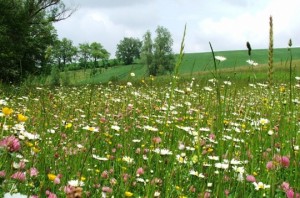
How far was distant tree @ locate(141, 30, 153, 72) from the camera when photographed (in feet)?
220

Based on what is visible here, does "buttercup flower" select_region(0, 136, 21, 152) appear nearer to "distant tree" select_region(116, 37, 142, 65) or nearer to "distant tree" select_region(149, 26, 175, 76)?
"distant tree" select_region(149, 26, 175, 76)

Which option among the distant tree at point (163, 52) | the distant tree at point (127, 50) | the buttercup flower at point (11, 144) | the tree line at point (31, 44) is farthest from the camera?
the distant tree at point (127, 50)

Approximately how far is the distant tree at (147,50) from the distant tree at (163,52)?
2.23ft

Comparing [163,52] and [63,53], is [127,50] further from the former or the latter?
[63,53]

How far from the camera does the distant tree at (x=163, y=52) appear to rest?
6681 cm

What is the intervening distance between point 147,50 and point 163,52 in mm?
3348

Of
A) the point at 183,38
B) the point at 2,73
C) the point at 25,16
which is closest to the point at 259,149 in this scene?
the point at 183,38

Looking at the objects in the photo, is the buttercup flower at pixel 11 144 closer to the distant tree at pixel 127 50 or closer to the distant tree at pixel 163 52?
the distant tree at pixel 163 52

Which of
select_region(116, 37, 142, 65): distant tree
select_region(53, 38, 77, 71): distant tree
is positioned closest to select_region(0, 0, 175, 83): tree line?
select_region(53, 38, 77, 71): distant tree

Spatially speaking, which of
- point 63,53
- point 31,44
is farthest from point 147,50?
point 31,44

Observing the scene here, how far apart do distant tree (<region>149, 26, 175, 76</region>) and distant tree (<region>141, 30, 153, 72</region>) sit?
2.23 feet

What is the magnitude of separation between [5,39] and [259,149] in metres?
16.8

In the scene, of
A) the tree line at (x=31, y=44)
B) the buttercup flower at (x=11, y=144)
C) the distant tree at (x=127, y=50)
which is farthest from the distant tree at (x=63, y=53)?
the distant tree at (x=127, y=50)

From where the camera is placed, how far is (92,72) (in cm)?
361
